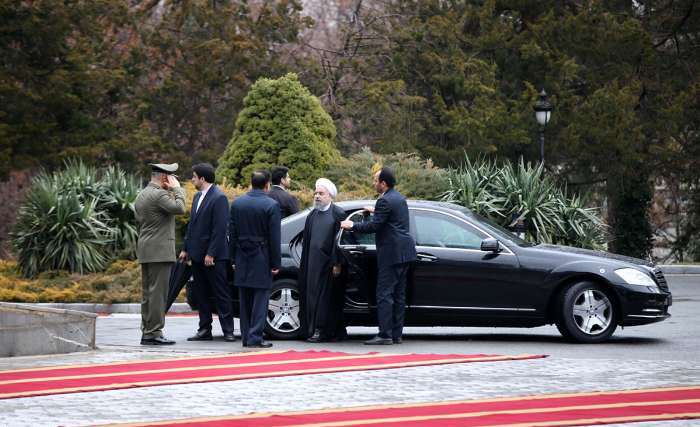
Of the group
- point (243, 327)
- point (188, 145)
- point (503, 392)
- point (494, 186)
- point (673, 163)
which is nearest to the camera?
point (503, 392)

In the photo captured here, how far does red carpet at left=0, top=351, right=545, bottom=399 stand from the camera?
1078 cm

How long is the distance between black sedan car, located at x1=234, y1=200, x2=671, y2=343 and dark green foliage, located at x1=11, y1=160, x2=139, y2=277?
878cm

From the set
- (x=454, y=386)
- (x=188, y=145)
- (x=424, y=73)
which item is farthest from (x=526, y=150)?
(x=454, y=386)

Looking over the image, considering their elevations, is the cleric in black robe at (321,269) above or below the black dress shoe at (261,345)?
above

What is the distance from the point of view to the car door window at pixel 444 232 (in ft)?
48.3

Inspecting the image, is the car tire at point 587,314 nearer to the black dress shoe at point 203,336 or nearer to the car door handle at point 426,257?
the car door handle at point 426,257

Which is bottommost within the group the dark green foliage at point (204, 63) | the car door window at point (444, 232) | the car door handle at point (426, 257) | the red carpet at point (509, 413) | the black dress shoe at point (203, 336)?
the red carpet at point (509, 413)

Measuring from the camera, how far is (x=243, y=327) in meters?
14.2

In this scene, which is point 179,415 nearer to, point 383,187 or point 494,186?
point 383,187

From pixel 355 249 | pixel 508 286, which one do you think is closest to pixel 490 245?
pixel 508 286

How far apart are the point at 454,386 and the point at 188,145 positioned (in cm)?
3454

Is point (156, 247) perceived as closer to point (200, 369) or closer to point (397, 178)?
point (200, 369)

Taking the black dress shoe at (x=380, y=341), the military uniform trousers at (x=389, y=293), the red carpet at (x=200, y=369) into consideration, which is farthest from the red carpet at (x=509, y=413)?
the black dress shoe at (x=380, y=341)

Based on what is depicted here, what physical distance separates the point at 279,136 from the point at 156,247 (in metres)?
13.0
